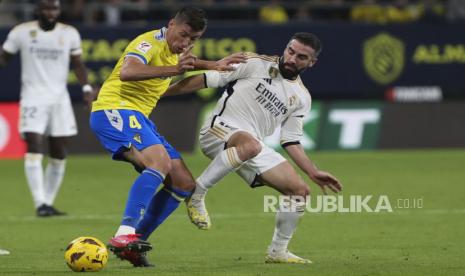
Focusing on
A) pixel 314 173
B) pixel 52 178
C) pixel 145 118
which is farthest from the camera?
pixel 52 178

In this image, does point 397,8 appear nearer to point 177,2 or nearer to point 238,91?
point 177,2

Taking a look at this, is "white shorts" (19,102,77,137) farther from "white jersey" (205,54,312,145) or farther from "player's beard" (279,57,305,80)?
"player's beard" (279,57,305,80)

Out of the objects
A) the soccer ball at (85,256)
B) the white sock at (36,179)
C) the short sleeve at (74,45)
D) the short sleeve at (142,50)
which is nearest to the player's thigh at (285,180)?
the short sleeve at (142,50)

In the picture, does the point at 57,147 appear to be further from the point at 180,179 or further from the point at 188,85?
the point at 180,179

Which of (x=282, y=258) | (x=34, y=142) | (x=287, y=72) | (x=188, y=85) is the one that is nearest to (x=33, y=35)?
(x=34, y=142)

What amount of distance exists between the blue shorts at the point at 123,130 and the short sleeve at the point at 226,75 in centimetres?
75

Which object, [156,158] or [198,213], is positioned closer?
[156,158]

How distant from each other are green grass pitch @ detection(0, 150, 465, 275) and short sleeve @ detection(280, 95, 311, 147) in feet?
3.36

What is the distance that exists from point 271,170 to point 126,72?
1.52 meters

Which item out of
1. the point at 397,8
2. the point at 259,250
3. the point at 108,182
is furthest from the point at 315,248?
the point at 397,8

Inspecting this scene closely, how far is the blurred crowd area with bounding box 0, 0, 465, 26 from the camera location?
20.6 metres

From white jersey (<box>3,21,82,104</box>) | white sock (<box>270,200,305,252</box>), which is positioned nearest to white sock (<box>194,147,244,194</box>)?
white sock (<box>270,200,305,252</box>)

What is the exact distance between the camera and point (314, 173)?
890 centimetres

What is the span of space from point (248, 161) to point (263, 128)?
1.55 feet
